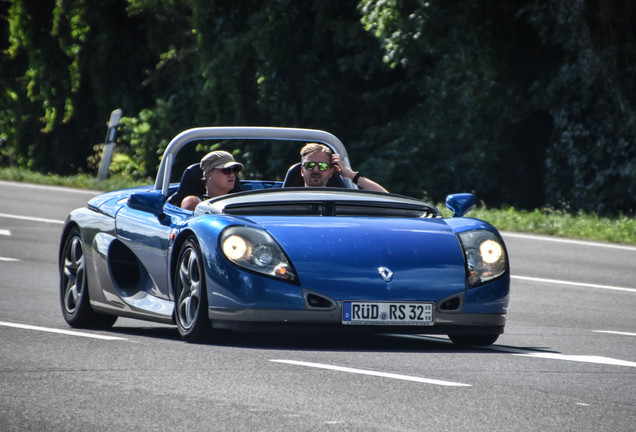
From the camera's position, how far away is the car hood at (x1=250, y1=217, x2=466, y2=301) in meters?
7.46

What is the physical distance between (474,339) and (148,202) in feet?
7.19

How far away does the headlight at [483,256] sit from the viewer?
7.74 m

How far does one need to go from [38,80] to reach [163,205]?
24.5 m

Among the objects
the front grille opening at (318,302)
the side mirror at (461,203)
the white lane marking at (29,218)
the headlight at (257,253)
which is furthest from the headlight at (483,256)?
the white lane marking at (29,218)

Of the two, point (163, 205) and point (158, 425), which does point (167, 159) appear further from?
point (158, 425)

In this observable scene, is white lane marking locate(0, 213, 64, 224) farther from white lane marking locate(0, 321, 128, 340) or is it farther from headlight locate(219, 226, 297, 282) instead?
headlight locate(219, 226, 297, 282)

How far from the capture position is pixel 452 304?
766 cm

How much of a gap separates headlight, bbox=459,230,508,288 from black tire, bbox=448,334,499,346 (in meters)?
0.54

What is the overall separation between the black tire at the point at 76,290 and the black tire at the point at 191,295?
4.59ft

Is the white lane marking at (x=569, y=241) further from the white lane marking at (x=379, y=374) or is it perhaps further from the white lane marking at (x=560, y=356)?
the white lane marking at (x=379, y=374)

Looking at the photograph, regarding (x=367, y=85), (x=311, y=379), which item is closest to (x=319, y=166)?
(x=311, y=379)

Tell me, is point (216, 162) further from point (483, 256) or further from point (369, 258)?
point (483, 256)

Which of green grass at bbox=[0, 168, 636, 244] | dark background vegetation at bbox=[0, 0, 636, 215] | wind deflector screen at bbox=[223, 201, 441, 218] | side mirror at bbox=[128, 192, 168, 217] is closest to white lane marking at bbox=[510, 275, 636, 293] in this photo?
green grass at bbox=[0, 168, 636, 244]

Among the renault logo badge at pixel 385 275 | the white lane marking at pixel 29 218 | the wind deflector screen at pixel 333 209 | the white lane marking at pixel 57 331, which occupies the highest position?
the wind deflector screen at pixel 333 209
